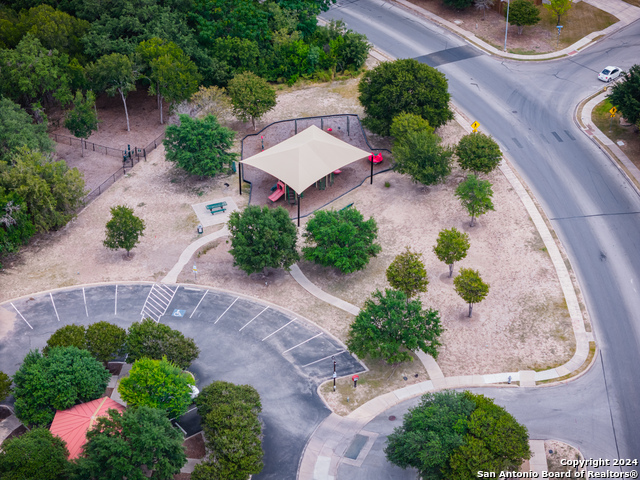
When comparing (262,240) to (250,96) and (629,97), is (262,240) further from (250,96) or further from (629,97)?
(629,97)

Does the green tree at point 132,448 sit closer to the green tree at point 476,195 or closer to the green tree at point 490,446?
the green tree at point 490,446

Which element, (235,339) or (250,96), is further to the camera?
(250,96)

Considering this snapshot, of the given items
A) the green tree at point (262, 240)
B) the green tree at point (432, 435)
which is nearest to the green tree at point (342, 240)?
the green tree at point (262, 240)

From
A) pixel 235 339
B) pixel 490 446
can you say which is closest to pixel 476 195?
pixel 235 339

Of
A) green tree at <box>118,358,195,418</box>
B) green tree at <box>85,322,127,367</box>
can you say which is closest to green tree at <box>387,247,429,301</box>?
green tree at <box>118,358,195,418</box>

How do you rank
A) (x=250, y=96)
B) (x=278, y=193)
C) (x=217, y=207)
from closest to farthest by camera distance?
(x=217, y=207)
(x=278, y=193)
(x=250, y=96)

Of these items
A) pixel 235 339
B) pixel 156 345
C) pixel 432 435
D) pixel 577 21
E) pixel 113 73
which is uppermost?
pixel 577 21

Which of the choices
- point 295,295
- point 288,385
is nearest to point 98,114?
point 295,295
